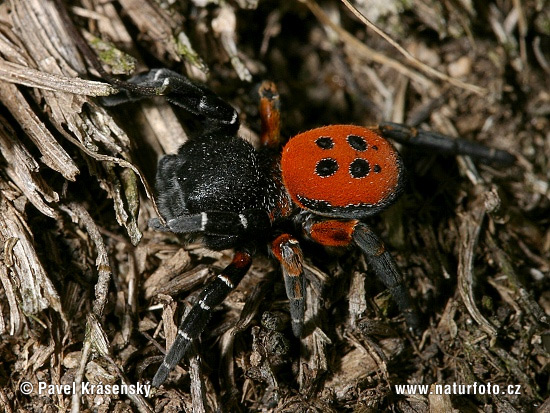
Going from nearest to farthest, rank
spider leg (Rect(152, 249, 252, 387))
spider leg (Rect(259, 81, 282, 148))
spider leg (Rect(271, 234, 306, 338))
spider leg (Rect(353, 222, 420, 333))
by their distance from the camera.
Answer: spider leg (Rect(152, 249, 252, 387)) < spider leg (Rect(271, 234, 306, 338)) < spider leg (Rect(353, 222, 420, 333)) < spider leg (Rect(259, 81, 282, 148))

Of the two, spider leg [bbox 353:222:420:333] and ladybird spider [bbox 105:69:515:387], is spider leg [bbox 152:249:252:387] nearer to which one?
ladybird spider [bbox 105:69:515:387]

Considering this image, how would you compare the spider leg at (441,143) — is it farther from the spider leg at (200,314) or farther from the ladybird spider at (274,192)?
the spider leg at (200,314)

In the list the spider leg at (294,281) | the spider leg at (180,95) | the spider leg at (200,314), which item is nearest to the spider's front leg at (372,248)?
the spider leg at (294,281)

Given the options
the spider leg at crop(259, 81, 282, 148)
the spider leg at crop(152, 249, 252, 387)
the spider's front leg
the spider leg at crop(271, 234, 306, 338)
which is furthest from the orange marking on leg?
the spider leg at crop(259, 81, 282, 148)

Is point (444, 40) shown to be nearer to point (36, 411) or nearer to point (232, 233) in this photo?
point (232, 233)

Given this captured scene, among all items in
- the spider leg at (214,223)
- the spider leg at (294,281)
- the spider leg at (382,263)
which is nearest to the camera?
the spider leg at (214,223)

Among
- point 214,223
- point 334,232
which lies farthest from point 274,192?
point 214,223

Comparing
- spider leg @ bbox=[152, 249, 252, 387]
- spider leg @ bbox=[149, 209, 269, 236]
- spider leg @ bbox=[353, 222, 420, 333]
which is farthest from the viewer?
spider leg @ bbox=[353, 222, 420, 333]
